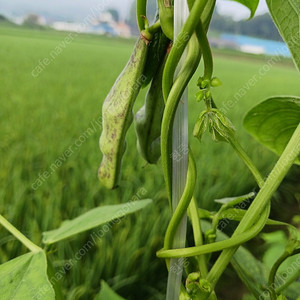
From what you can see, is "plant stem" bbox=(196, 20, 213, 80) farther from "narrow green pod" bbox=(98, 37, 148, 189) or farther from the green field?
the green field

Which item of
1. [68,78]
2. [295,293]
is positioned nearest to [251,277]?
[295,293]

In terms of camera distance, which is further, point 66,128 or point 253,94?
point 253,94

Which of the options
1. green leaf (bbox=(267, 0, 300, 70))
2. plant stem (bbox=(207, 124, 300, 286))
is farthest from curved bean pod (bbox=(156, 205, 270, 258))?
green leaf (bbox=(267, 0, 300, 70))

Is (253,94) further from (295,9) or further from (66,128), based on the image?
(295,9)

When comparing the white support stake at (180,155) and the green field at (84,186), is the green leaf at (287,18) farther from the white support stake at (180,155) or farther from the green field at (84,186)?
the green field at (84,186)

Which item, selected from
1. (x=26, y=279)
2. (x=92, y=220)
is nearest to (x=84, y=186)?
(x=92, y=220)

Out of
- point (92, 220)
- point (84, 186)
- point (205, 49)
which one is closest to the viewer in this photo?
point (205, 49)

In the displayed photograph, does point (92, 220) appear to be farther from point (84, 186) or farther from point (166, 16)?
point (84, 186)
